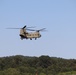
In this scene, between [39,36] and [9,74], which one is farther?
[9,74]

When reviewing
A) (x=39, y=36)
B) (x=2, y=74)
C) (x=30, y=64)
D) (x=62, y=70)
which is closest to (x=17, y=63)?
(x=30, y=64)

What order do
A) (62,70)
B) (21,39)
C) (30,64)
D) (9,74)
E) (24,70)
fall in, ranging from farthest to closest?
(30,64)
(62,70)
(24,70)
(9,74)
(21,39)

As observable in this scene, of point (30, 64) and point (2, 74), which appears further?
point (30, 64)

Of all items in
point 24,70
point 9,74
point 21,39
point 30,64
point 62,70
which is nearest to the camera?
point 21,39

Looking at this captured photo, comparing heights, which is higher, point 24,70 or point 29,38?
point 29,38

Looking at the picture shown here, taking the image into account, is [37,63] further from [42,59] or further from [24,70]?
[24,70]

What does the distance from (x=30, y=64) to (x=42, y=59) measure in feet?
30.1

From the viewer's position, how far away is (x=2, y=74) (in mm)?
121438

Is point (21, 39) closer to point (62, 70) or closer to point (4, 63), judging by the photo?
point (62, 70)

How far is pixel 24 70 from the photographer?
144250 millimetres

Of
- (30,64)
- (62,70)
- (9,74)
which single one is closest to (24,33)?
(9,74)

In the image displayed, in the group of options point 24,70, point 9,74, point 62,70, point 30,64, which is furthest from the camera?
point 30,64

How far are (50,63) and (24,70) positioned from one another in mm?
50703

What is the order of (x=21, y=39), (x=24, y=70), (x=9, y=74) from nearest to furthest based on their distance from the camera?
1. (x=21, y=39)
2. (x=9, y=74)
3. (x=24, y=70)
